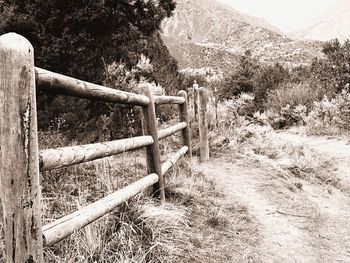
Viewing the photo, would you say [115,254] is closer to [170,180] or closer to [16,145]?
[16,145]

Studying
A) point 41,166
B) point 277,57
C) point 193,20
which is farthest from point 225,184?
point 193,20

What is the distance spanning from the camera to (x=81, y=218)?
2.12m

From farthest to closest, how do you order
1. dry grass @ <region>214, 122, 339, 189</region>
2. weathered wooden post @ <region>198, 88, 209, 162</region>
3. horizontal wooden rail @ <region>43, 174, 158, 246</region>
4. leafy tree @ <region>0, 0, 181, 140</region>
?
1. leafy tree @ <region>0, 0, 181, 140</region>
2. weathered wooden post @ <region>198, 88, 209, 162</region>
3. dry grass @ <region>214, 122, 339, 189</region>
4. horizontal wooden rail @ <region>43, 174, 158, 246</region>

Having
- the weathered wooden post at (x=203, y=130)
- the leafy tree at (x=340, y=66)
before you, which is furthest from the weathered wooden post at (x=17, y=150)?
the leafy tree at (x=340, y=66)

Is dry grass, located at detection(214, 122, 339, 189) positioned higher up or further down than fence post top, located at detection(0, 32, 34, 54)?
further down

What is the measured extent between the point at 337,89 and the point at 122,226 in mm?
10398

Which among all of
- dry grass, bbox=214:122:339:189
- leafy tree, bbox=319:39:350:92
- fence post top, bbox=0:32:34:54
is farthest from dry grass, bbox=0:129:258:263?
leafy tree, bbox=319:39:350:92

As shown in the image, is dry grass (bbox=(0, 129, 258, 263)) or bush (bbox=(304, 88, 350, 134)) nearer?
dry grass (bbox=(0, 129, 258, 263))

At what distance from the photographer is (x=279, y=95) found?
11875mm

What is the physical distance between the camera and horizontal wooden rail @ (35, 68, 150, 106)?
1.95m

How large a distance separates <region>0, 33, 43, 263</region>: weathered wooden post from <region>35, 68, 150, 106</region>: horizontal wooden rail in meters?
0.22

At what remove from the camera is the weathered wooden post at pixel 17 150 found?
167cm

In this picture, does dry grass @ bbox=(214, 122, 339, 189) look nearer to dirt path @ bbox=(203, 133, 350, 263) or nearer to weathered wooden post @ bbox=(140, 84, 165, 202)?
dirt path @ bbox=(203, 133, 350, 263)

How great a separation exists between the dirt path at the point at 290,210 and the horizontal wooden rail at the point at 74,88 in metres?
1.65
